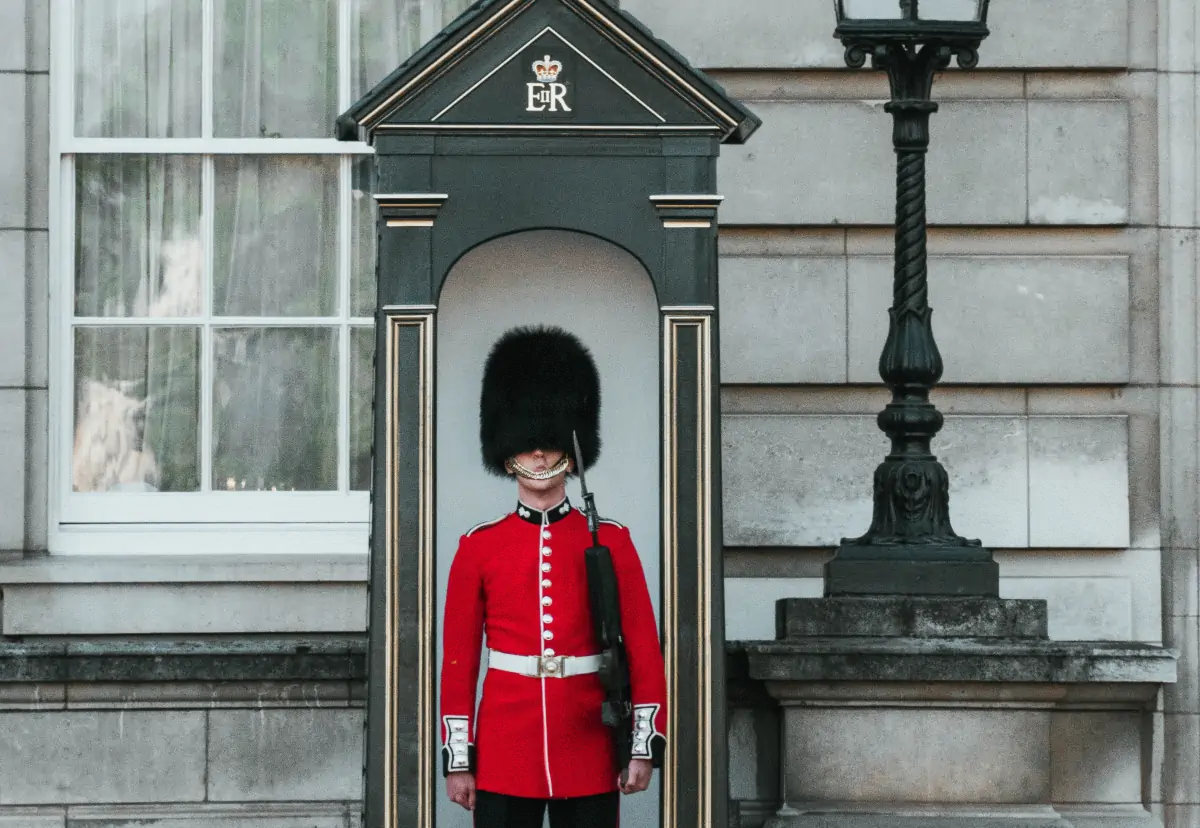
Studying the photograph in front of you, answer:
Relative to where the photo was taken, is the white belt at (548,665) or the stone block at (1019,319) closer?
the white belt at (548,665)

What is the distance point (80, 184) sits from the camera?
699cm

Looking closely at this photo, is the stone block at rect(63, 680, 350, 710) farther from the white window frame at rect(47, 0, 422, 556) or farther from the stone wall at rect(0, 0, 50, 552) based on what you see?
the stone wall at rect(0, 0, 50, 552)

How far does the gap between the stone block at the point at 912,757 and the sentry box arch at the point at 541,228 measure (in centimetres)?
60

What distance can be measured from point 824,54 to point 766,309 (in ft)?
2.80

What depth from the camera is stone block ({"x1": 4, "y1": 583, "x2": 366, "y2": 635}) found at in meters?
6.69

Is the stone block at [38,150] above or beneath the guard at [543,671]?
above

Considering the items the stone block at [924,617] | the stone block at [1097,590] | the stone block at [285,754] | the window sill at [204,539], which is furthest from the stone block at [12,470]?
the stone block at [1097,590]

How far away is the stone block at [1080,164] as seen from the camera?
688 centimetres

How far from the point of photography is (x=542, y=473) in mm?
5172

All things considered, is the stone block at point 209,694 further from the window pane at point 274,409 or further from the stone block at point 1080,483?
the stone block at point 1080,483

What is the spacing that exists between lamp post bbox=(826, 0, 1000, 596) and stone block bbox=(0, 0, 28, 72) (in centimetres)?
273

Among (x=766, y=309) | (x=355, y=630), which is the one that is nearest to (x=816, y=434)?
(x=766, y=309)

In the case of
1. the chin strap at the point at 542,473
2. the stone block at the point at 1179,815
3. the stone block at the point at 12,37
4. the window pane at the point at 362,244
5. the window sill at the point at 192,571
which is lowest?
the stone block at the point at 1179,815

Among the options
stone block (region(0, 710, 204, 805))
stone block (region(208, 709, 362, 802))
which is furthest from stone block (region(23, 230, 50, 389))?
stone block (region(208, 709, 362, 802))
